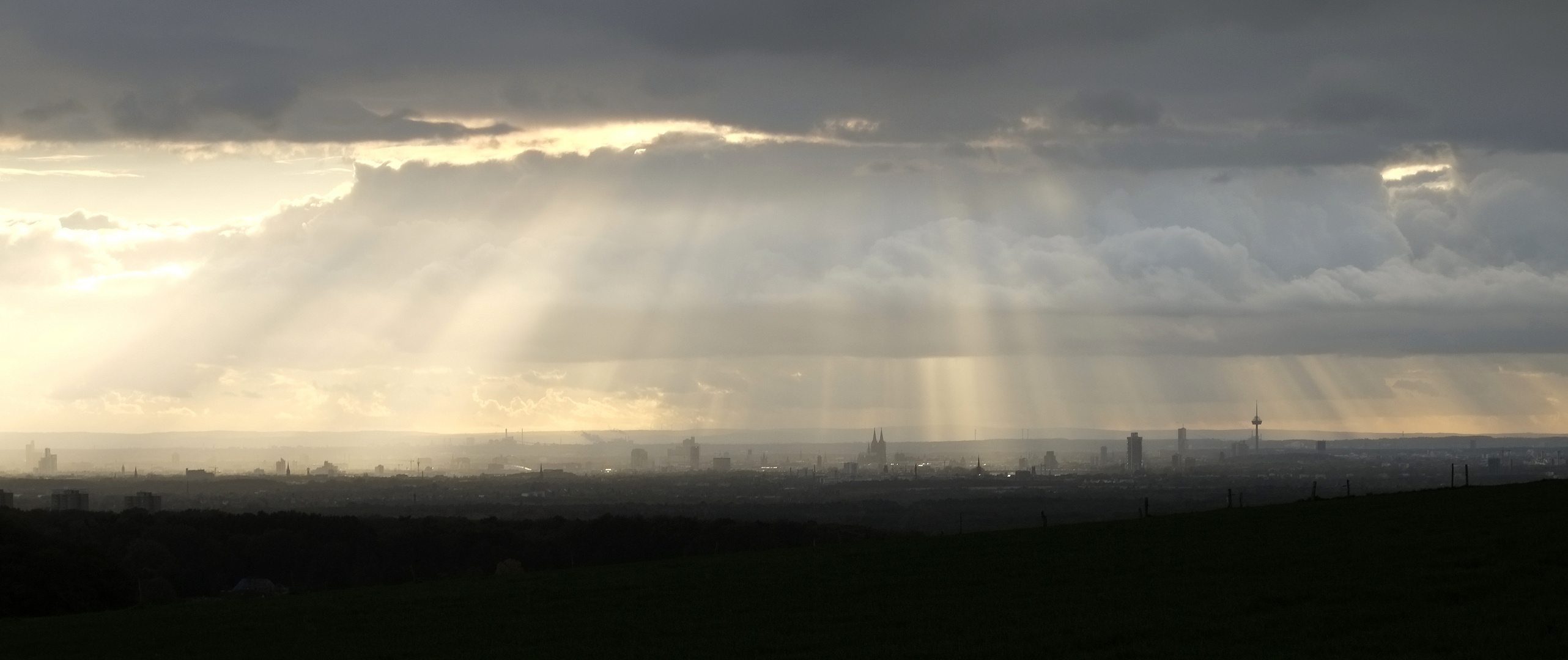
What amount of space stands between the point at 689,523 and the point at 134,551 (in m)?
42.9

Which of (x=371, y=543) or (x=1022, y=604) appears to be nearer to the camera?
(x=1022, y=604)

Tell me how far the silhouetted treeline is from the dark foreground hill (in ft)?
161

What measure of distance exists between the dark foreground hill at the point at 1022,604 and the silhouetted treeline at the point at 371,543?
161ft

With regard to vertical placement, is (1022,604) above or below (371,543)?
above

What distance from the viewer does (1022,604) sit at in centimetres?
3838

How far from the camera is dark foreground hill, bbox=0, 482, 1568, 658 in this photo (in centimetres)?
3162

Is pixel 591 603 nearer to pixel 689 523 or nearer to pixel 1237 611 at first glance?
pixel 1237 611

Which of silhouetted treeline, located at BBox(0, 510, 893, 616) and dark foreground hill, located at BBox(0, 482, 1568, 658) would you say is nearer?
dark foreground hill, located at BBox(0, 482, 1568, 658)

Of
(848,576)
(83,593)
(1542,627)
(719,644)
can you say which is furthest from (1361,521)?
(83,593)

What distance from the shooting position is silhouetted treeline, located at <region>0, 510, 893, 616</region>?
114 metres

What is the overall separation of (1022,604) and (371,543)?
3899 inches

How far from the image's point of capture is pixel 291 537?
425 ft

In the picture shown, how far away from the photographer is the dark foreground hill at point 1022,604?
31625mm

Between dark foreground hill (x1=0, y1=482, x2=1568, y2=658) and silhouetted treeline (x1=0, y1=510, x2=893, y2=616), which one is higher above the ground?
dark foreground hill (x1=0, y1=482, x2=1568, y2=658)
